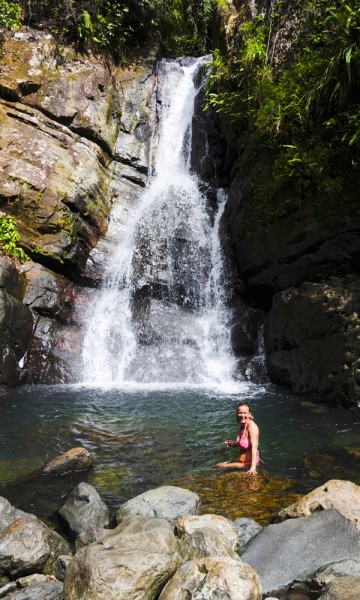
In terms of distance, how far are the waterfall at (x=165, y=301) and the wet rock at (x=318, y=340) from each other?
1.88 m

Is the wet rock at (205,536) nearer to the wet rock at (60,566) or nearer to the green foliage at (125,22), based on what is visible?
the wet rock at (60,566)

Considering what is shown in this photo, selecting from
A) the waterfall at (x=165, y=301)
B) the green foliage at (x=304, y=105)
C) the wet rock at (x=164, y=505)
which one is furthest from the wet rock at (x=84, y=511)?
the green foliage at (x=304, y=105)

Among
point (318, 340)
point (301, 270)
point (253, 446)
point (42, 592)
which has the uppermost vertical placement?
point (301, 270)

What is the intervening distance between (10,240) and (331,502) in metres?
11.3

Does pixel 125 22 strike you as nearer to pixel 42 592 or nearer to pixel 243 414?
pixel 243 414

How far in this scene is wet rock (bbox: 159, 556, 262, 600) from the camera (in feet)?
9.87

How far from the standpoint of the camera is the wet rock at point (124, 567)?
125 inches

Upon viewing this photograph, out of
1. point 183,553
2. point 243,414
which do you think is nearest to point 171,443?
point 243,414

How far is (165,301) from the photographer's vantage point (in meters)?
14.3

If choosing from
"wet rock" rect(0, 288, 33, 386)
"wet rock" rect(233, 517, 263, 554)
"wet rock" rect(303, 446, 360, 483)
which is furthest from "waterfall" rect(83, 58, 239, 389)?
"wet rock" rect(233, 517, 263, 554)

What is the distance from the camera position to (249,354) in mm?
12812

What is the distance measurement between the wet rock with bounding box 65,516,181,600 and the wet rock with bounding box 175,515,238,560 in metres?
0.14

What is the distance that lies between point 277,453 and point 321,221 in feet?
19.4

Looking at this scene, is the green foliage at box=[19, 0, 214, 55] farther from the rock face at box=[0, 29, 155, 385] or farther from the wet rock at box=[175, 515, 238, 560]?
the wet rock at box=[175, 515, 238, 560]
